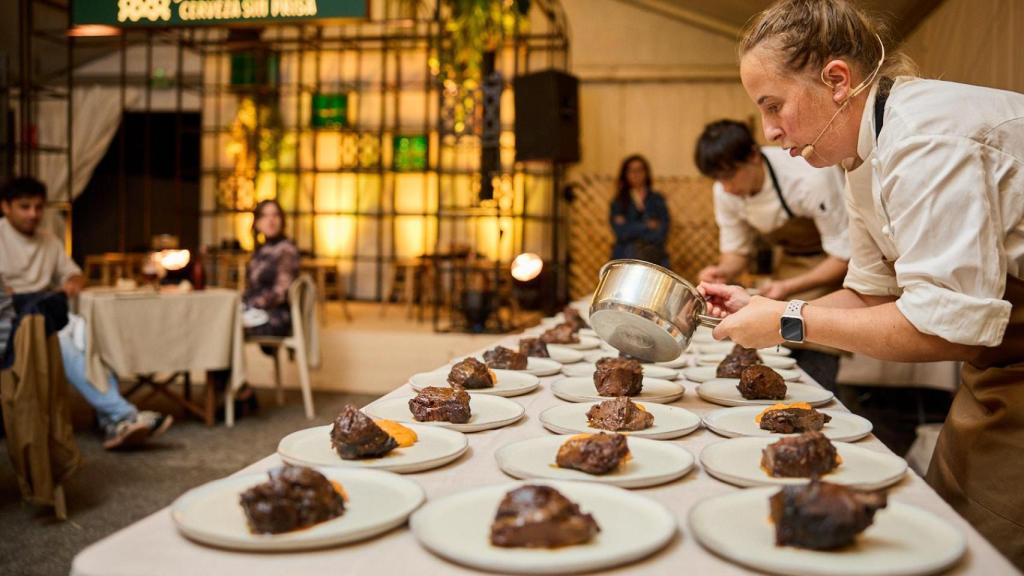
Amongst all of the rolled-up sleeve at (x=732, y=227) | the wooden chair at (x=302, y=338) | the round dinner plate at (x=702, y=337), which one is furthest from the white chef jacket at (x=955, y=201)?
the wooden chair at (x=302, y=338)

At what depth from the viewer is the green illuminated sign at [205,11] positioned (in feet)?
13.6

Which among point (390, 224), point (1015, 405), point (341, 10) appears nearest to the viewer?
point (1015, 405)

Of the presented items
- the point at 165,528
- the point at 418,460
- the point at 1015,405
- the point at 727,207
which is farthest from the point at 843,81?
the point at 727,207

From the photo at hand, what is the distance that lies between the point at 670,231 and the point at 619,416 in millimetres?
7622

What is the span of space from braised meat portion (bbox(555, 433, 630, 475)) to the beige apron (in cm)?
66

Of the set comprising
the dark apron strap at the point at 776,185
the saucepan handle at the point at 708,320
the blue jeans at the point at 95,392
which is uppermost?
the dark apron strap at the point at 776,185

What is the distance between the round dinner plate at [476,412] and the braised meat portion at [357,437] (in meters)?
0.19

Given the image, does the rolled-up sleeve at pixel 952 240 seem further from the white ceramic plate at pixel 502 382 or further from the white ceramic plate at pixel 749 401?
the white ceramic plate at pixel 502 382

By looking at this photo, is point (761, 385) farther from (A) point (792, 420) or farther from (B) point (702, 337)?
(B) point (702, 337)

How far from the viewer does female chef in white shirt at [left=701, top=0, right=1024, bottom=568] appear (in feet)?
3.60

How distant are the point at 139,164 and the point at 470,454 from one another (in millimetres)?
12105

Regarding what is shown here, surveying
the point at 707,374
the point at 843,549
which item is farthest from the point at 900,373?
the point at 843,549

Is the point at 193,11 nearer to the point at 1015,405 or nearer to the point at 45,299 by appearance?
the point at 45,299

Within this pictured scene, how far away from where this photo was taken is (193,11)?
4.25 meters
